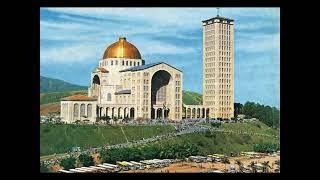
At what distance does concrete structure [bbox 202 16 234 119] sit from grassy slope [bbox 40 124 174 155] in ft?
2.41

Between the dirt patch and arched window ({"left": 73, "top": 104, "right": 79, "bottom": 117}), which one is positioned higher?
arched window ({"left": 73, "top": 104, "right": 79, "bottom": 117})

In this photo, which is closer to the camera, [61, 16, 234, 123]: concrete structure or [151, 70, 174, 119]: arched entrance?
[61, 16, 234, 123]: concrete structure

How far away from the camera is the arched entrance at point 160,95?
19.0ft

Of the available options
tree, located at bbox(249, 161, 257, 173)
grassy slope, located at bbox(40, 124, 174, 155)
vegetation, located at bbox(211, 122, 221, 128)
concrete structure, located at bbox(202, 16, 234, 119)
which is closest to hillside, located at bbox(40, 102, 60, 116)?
grassy slope, located at bbox(40, 124, 174, 155)

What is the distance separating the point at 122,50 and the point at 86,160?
1.29 meters

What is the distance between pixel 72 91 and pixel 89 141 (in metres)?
0.60

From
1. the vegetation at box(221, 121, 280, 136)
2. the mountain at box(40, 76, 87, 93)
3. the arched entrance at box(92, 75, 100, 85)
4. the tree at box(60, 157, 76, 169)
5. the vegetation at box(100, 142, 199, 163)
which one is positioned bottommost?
the tree at box(60, 157, 76, 169)

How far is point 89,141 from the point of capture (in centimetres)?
562

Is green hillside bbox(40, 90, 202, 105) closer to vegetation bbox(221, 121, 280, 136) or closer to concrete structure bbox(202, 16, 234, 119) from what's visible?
concrete structure bbox(202, 16, 234, 119)

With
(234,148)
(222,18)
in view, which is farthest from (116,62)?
(234,148)

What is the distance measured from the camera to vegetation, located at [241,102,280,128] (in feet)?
18.2

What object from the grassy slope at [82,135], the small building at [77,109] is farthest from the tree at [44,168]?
the small building at [77,109]

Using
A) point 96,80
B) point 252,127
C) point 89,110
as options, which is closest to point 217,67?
point 252,127
